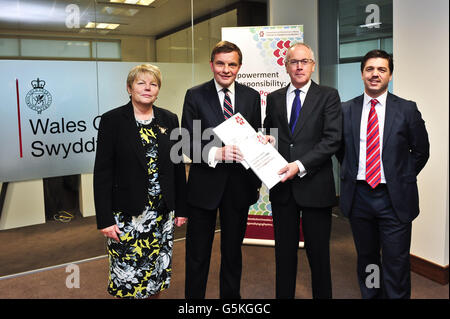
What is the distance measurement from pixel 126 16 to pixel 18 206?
214cm

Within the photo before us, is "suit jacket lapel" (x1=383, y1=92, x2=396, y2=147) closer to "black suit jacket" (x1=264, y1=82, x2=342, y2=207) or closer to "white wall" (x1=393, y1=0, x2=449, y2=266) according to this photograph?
"black suit jacket" (x1=264, y1=82, x2=342, y2=207)

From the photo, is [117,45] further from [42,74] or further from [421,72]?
[421,72]

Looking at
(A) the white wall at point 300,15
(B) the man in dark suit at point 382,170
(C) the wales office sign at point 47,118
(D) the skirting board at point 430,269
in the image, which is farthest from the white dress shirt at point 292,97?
(A) the white wall at point 300,15

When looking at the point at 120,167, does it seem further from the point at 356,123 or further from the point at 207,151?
the point at 356,123

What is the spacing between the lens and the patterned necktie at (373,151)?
249 cm

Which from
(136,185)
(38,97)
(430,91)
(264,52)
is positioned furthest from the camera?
(264,52)

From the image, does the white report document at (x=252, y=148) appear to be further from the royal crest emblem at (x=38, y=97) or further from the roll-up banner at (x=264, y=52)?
the royal crest emblem at (x=38, y=97)

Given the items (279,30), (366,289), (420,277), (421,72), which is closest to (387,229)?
(366,289)

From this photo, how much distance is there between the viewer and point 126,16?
414cm

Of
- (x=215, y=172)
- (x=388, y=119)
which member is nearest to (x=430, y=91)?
(x=388, y=119)

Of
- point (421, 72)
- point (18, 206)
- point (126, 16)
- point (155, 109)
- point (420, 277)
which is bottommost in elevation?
point (420, 277)

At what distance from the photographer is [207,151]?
8.23 feet

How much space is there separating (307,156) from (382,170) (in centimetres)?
49

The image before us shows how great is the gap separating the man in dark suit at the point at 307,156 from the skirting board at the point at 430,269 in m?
1.35
